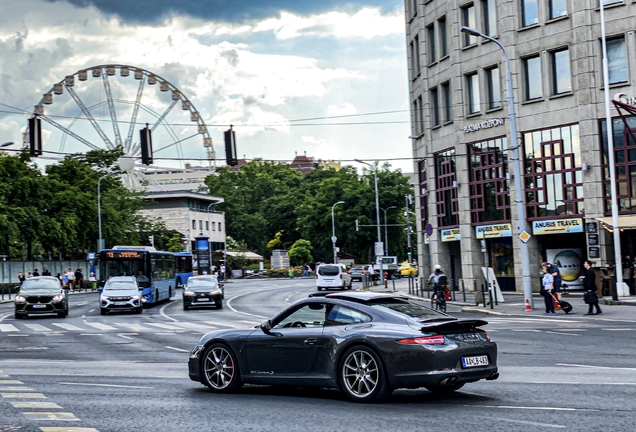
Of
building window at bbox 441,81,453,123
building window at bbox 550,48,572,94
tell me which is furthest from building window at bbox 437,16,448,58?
building window at bbox 550,48,572,94

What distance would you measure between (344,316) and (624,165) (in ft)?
104

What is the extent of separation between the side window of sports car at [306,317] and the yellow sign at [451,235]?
36749 millimetres

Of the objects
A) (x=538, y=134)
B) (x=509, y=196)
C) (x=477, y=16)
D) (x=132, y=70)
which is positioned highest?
(x=132, y=70)

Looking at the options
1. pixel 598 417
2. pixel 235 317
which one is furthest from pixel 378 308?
pixel 235 317

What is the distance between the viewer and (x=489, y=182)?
45.8 m

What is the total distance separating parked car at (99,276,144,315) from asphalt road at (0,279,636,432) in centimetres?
1718

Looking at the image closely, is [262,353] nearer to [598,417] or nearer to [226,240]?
[598,417]

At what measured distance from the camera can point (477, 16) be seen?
151ft

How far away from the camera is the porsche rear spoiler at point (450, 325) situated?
1059 centimetres

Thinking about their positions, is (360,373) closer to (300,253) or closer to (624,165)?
(624,165)

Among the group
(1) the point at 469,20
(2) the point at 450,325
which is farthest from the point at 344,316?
(1) the point at 469,20

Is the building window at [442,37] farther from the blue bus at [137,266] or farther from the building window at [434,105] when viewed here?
the blue bus at [137,266]

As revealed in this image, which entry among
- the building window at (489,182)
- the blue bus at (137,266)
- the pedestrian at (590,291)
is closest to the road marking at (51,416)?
the pedestrian at (590,291)

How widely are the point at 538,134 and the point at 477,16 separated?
7.05 m
